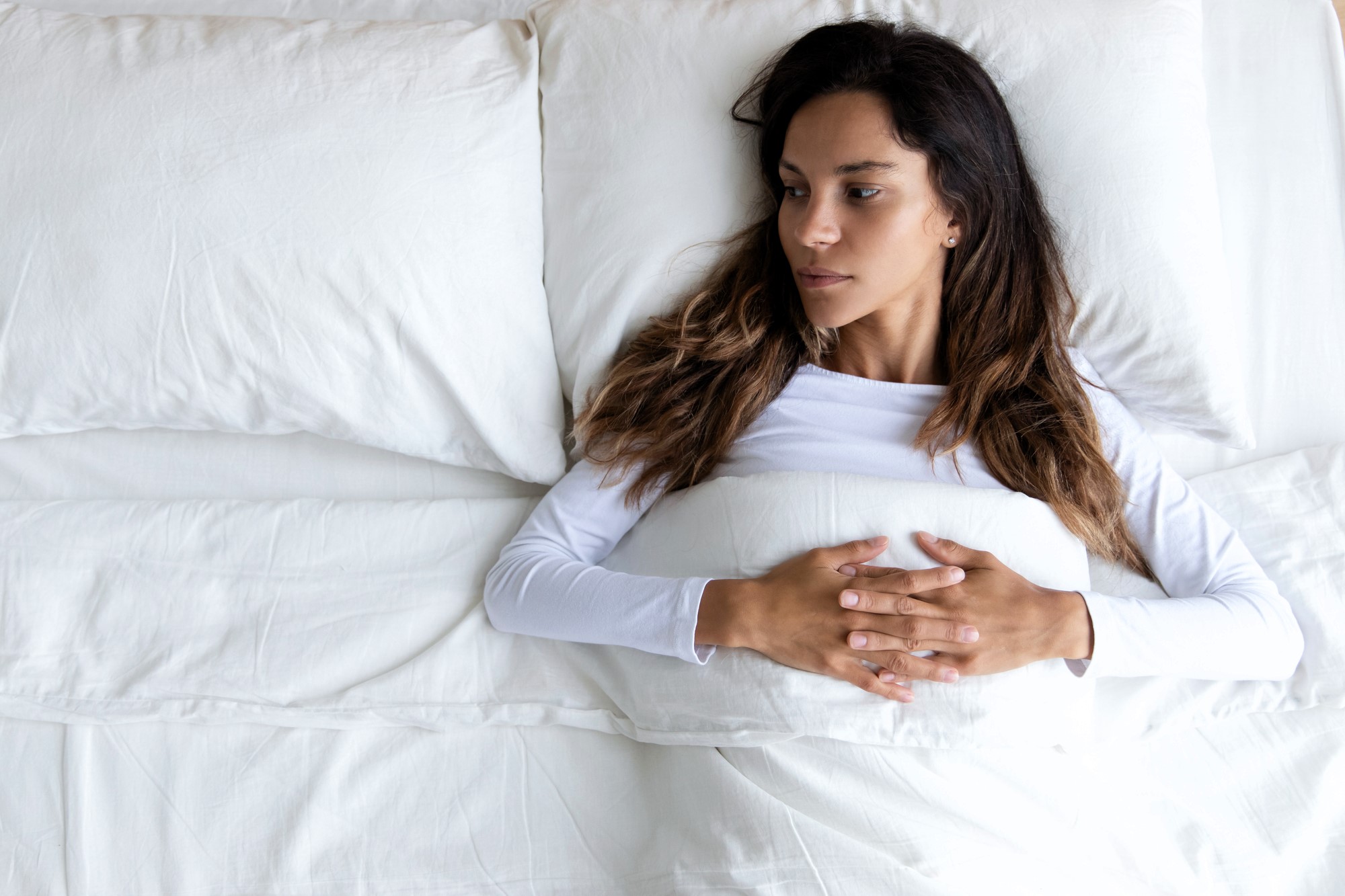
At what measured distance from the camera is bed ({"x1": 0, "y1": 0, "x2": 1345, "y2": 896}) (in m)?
0.99

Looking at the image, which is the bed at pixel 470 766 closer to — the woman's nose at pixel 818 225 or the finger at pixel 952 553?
the finger at pixel 952 553

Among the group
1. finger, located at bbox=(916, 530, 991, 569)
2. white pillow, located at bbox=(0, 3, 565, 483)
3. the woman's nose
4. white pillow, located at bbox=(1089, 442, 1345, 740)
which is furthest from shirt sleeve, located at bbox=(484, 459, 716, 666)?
white pillow, located at bbox=(1089, 442, 1345, 740)

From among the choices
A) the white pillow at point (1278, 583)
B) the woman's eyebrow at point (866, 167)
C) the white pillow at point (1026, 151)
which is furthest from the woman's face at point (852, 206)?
the white pillow at point (1278, 583)

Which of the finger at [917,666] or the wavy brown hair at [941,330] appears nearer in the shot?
the finger at [917,666]

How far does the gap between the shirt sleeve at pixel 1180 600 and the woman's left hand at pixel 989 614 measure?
38mm

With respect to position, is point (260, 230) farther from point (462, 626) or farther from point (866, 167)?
point (866, 167)

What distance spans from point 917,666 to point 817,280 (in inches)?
18.0

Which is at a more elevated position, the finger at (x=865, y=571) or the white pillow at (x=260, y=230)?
the white pillow at (x=260, y=230)

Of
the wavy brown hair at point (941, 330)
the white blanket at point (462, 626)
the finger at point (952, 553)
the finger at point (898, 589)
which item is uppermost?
the wavy brown hair at point (941, 330)

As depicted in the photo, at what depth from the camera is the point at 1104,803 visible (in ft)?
3.50

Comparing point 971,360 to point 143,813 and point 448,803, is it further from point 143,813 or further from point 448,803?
point 143,813

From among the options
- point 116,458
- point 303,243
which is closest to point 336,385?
point 303,243

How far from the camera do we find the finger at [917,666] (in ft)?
3.29

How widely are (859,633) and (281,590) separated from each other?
0.70 metres
